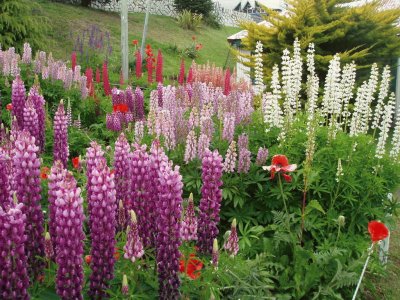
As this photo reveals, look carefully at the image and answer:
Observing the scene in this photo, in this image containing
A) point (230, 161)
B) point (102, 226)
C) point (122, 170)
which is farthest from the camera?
point (230, 161)

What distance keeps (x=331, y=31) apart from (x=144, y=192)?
9492 mm

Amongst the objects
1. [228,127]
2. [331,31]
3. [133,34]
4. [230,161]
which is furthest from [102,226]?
[133,34]

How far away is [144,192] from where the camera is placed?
98.8 inches

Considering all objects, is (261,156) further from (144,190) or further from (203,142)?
(144,190)

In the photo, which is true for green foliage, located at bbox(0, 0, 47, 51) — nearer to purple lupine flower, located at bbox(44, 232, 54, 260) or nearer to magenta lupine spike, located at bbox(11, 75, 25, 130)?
magenta lupine spike, located at bbox(11, 75, 25, 130)

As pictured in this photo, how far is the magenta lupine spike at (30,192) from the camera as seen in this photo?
7.25 feet

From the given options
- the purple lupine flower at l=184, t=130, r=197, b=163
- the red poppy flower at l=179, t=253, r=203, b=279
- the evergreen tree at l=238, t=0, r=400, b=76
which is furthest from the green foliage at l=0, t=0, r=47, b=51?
the red poppy flower at l=179, t=253, r=203, b=279

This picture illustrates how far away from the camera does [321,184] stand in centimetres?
466

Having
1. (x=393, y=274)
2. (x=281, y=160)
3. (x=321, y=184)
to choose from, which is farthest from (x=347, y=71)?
(x=393, y=274)

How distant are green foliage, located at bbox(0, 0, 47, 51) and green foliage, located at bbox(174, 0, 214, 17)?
1656cm

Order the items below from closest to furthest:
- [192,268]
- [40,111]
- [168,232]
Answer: [168,232] → [192,268] → [40,111]

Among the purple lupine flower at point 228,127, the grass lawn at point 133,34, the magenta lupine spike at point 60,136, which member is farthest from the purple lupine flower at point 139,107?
the grass lawn at point 133,34

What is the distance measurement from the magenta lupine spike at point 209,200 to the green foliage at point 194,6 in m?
26.7

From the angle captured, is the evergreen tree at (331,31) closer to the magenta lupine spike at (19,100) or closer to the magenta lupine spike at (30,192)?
the magenta lupine spike at (19,100)
